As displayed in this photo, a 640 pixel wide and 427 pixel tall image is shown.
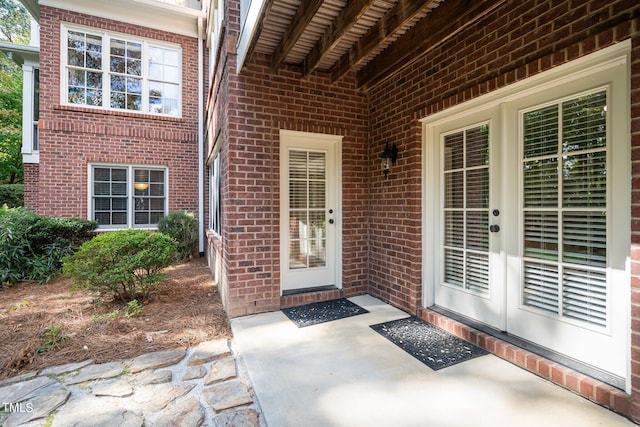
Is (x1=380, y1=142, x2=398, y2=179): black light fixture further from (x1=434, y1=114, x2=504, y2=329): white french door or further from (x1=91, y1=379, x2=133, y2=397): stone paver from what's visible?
(x1=91, y1=379, x2=133, y2=397): stone paver

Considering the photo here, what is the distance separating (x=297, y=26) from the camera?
274 cm

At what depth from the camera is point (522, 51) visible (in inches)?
93.9

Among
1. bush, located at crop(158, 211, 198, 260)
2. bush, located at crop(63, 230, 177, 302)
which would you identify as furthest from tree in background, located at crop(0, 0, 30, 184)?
bush, located at crop(63, 230, 177, 302)

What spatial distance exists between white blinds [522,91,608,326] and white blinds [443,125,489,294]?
14.3 inches

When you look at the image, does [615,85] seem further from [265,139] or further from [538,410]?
[265,139]

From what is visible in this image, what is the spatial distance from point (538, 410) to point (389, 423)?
925 millimetres

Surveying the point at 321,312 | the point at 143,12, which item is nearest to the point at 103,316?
the point at 321,312

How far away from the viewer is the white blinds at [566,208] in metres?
2.10

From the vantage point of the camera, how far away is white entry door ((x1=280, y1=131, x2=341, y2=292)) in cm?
389

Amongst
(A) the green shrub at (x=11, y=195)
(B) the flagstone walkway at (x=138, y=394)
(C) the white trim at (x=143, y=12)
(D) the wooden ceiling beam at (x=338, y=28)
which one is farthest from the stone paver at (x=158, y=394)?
(A) the green shrub at (x=11, y=195)

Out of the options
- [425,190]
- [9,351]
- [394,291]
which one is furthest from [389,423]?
[9,351]

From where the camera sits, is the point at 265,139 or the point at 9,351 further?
the point at 265,139

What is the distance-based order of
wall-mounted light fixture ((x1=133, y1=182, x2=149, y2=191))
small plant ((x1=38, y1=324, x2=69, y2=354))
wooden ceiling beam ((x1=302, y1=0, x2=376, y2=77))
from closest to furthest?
wooden ceiling beam ((x1=302, y1=0, x2=376, y2=77)), small plant ((x1=38, y1=324, x2=69, y2=354)), wall-mounted light fixture ((x1=133, y1=182, x2=149, y2=191))

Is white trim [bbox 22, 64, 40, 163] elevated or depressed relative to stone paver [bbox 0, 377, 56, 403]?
elevated
